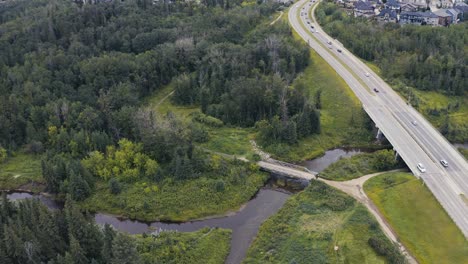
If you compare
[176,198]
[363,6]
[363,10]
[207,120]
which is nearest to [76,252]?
[176,198]

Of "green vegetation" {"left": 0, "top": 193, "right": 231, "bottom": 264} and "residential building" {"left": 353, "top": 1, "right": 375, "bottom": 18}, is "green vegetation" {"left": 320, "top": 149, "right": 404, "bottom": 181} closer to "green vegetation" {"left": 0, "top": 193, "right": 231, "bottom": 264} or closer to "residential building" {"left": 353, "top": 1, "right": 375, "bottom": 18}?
"green vegetation" {"left": 0, "top": 193, "right": 231, "bottom": 264}

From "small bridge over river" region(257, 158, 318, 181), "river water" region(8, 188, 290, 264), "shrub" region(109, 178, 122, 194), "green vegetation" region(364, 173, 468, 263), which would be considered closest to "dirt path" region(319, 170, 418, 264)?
"green vegetation" region(364, 173, 468, 263)

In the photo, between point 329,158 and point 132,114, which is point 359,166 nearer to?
point 329,158

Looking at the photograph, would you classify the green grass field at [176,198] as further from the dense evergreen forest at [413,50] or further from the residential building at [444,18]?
the residential building at [444,18]

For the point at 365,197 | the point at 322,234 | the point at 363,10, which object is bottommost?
the point at 365,197

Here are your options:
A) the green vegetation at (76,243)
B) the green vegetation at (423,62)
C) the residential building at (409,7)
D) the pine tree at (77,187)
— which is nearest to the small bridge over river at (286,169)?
the green vegetation at (76,243)

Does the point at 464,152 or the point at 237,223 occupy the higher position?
the point at 464,152
